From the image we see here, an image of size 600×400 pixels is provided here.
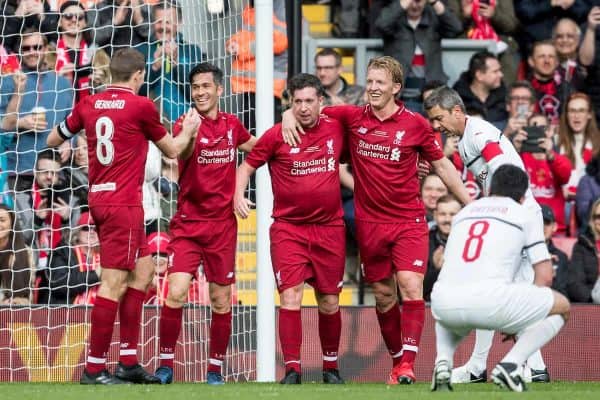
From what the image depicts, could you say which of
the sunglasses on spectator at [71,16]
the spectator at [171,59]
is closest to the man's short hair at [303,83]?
the spectator at [171,59]

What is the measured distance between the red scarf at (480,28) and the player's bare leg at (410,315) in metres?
5.46

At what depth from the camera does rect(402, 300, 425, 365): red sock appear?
9289 millimetres

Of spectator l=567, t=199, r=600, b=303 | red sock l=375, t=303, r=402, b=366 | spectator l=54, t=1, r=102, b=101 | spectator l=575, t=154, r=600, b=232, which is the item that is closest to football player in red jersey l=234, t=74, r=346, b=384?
red sock l=375, t=303, r=402, b=366

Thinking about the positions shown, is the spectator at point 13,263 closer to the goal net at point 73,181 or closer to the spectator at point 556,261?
the goal net at point 73,181

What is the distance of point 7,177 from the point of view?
478 inches

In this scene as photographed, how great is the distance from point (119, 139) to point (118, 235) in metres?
0.63

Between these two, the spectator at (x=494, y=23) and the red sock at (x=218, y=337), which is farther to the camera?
the spectator at (x=494, y=23)

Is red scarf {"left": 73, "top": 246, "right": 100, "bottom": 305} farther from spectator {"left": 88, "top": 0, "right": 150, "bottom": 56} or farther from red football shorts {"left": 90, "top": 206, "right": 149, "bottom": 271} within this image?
red football shorts {"left": 90, "top": 206, "right": 149, "bottom": 271}

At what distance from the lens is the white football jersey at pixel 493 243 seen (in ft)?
25.1

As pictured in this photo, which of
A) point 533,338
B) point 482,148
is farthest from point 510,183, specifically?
point 482,148

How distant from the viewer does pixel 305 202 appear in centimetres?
934

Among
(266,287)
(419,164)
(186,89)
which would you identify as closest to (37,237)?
(186,89)

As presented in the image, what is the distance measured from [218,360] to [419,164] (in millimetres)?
1974

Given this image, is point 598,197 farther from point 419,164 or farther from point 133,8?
point 133,8
